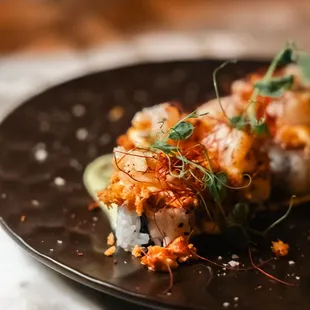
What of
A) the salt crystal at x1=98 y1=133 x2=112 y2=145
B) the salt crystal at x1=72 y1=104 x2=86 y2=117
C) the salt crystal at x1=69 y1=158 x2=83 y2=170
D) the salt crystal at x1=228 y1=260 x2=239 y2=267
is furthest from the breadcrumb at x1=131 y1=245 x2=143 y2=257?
the salt crystal at x1=72 y1=104 x2=86 y2=117

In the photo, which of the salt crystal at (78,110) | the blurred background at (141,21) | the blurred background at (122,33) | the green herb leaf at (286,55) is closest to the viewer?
the green herb leaf at (286,55)

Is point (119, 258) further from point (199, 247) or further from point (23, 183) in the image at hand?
point (23, 183)

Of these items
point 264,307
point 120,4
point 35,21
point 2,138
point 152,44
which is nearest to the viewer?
point 264,307

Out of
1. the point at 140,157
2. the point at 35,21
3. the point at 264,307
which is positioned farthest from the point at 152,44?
the point at 264,307

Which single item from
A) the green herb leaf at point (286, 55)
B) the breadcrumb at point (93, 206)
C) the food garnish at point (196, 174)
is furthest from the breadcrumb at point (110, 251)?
the green herb leaf at point (286, 55)

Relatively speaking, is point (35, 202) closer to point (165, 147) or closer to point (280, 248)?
point (165, 147)

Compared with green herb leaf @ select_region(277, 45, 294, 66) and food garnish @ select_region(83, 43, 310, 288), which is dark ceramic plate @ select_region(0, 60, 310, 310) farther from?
green herb leaf @ select_region(277, 45, 294, 66)

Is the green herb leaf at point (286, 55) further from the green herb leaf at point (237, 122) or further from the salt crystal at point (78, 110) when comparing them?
the salt crystal at point (78, 110)

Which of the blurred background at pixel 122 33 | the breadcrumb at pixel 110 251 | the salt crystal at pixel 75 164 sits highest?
the blurred background at pixel 122 33
